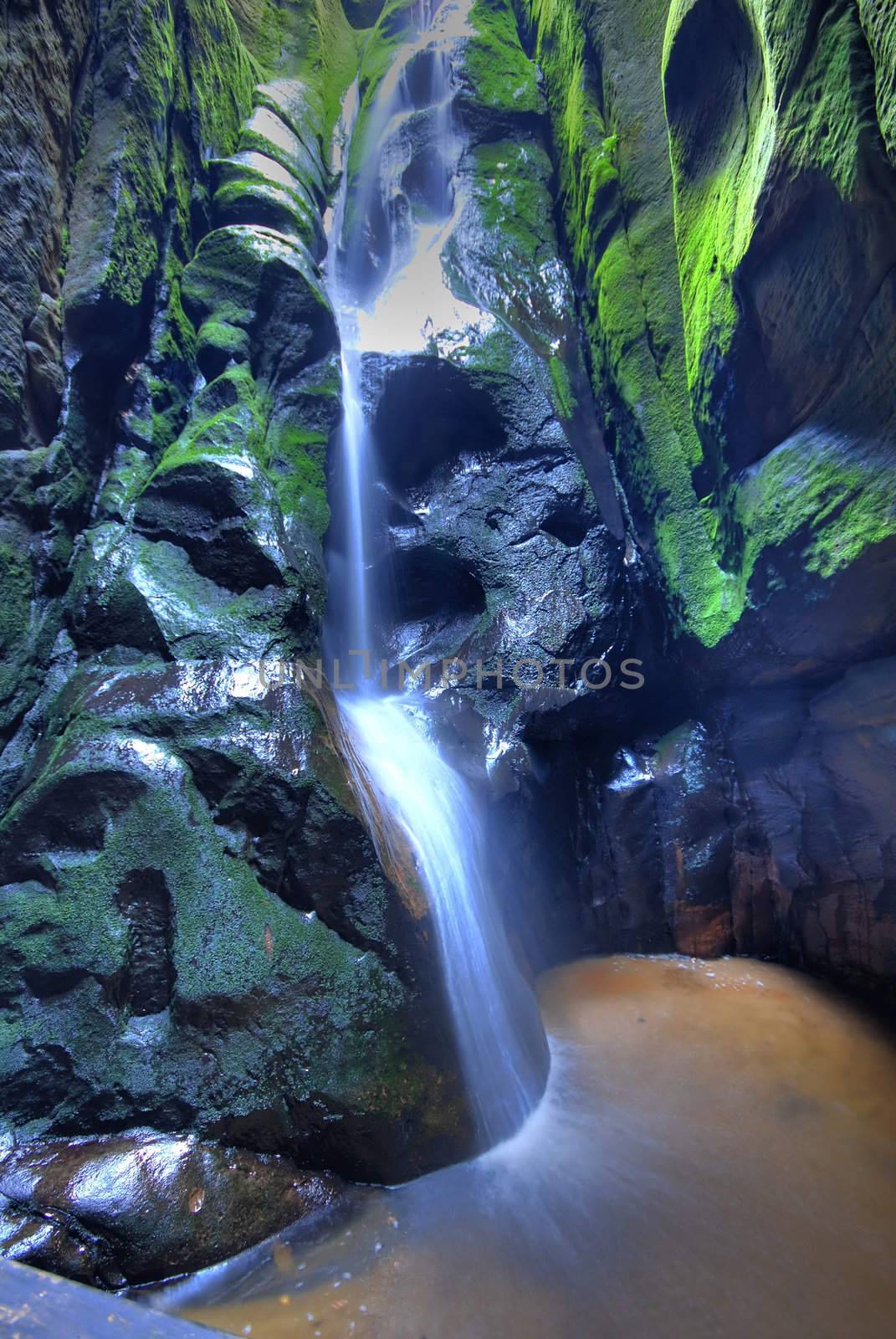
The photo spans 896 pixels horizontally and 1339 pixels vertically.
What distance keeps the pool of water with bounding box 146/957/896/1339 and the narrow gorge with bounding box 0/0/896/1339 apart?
21 millimetres

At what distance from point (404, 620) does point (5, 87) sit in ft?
14.5

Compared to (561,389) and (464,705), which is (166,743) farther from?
(561,389)

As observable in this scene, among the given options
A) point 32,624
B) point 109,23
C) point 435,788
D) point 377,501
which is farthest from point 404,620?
point 109,23

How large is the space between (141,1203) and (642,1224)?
6.44 ft

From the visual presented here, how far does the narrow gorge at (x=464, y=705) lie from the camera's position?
253 cm

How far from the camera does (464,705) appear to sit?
5.08 meters

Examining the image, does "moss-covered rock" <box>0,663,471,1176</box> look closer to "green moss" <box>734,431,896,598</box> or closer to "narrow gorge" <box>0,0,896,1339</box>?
"narrow gorge" <box>0,0,896,1339</box>

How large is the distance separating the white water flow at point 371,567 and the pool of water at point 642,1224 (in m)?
0.42

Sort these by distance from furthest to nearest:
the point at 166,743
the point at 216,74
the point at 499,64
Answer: the point at 499,64, the point at 216,74, the point at 166,743

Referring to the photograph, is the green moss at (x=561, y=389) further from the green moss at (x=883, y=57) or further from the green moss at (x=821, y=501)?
the green moss at (x=883, y=57)

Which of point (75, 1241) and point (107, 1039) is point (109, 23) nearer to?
point (107, 1039)

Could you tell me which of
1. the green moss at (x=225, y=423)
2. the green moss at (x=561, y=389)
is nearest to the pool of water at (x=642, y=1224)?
the green moss at (x=225, y=423)

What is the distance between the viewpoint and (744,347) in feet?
13.5

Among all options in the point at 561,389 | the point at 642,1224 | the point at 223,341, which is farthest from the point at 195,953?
the point at 561,389
